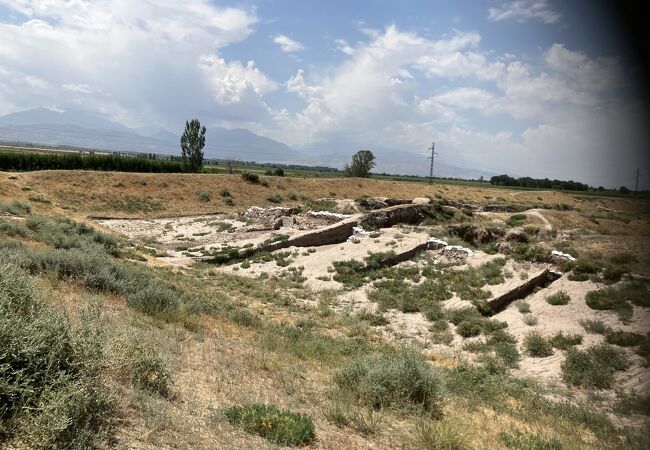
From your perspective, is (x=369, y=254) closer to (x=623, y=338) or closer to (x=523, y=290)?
(x=523, y=290)

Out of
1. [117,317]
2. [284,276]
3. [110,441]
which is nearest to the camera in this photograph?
[110,441]

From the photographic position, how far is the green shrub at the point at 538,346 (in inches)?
430

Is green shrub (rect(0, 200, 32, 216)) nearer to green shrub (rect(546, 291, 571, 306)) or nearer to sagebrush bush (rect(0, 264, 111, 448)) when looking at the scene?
sagebrush bush (rect(0, 264, 111, 448))

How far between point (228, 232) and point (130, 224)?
8.65 m

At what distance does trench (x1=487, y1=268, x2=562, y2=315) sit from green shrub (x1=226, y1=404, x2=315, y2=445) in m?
10.7

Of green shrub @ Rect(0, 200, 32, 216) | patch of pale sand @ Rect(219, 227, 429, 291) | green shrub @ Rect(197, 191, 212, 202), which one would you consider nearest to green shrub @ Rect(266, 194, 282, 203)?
green shrub @ Rect(197, 191, 212, 202)

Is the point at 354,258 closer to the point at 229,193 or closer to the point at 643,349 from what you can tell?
the point at 643,349

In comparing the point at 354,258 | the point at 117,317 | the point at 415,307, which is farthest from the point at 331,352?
the point at 354,258

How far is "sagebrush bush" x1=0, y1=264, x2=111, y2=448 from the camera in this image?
3.42 meters

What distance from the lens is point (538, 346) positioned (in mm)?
11000

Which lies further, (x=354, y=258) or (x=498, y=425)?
(x=354, y=258)

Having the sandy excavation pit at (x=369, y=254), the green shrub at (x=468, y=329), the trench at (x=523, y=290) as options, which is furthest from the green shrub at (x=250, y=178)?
the green shrub at (x=468, y=329)

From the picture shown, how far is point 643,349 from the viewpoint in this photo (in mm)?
9961

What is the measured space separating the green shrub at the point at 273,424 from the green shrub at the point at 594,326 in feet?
32.3
